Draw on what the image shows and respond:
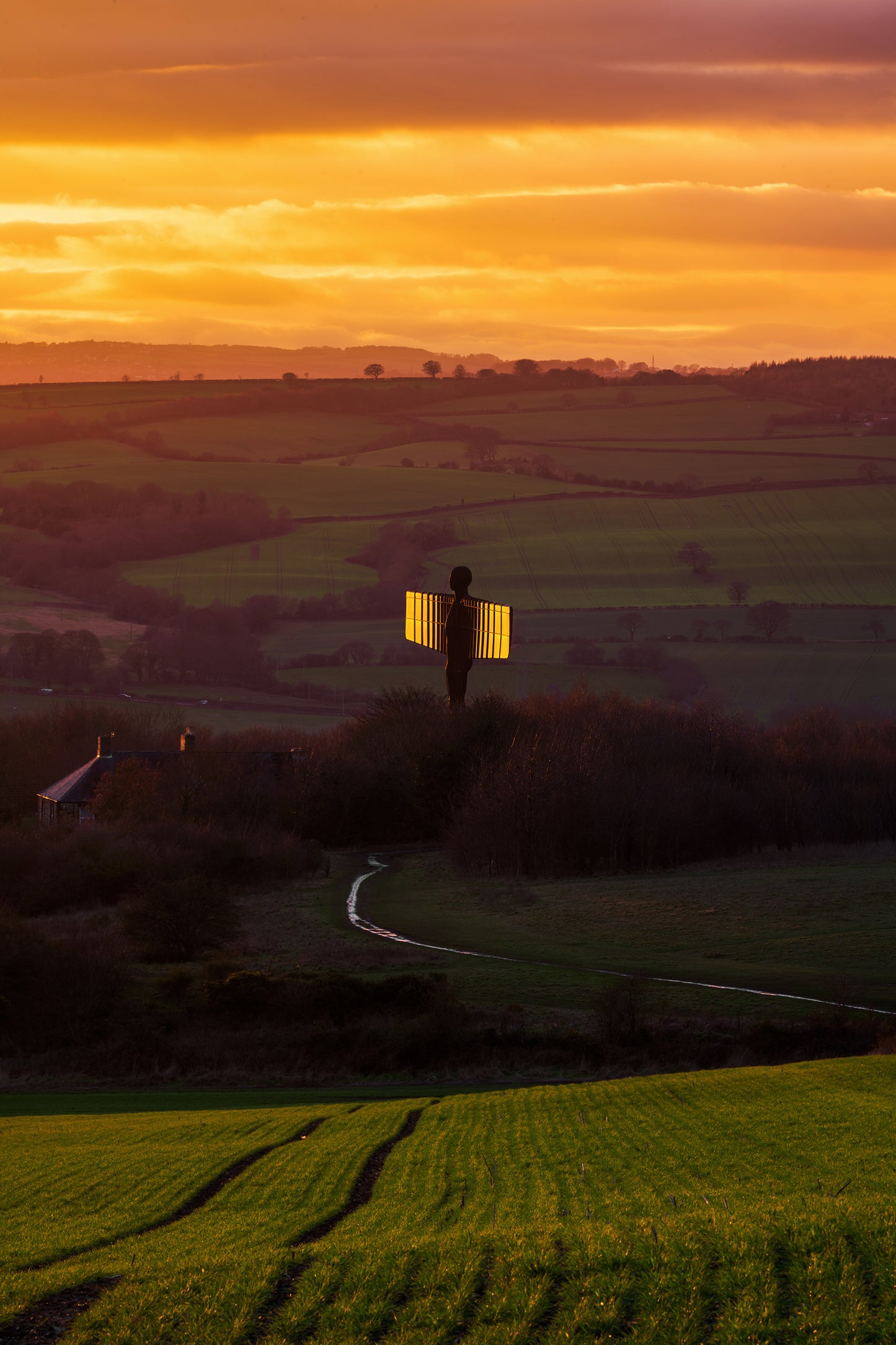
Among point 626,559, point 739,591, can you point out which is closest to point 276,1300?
point 739,591

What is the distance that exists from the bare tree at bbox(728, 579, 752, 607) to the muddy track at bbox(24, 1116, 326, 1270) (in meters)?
145

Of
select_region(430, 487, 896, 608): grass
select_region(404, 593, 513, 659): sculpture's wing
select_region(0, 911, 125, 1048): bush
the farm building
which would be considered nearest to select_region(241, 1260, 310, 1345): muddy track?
select_region(0, 911, 125, 1048): bush

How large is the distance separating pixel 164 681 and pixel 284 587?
34160 millimetres

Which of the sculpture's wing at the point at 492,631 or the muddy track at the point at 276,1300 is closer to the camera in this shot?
the muddy track at the point at 276,1300

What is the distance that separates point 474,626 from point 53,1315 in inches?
2349

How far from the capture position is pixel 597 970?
1858 inches

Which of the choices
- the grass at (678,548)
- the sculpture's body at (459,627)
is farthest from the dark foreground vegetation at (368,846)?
the grass at (678,548)

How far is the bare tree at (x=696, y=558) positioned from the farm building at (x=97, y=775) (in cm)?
9429

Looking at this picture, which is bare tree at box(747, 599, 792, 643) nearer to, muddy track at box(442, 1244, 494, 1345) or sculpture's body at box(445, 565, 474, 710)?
sculpture's body at box(445, 565, 474, 710)

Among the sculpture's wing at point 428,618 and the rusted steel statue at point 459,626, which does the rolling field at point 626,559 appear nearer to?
the sculpture's wing at point 428,618

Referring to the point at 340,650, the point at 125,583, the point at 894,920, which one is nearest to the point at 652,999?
the point at 894,920

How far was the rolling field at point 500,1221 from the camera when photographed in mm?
12258

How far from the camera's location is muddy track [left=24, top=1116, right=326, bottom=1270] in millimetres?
15898

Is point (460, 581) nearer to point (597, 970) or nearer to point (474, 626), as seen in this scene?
point (474, 626)
